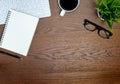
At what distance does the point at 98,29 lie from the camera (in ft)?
2.98

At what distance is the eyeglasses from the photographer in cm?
90

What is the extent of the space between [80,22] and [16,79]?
1.01 feet

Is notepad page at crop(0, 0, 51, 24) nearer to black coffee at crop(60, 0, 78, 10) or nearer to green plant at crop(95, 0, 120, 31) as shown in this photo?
black coffee at crop(60, 0, 78, 10)

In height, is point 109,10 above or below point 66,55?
above

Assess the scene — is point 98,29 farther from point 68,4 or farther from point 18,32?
point 18,32

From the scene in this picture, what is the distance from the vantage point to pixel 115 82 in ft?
3.12

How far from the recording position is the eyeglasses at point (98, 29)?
905mm

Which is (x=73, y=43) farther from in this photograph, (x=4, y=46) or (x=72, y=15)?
(x=4, y=46)

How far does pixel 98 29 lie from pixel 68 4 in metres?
0.14

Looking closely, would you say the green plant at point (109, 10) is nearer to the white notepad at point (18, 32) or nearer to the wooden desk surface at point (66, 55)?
the wooden desk surface at point (66, 55)

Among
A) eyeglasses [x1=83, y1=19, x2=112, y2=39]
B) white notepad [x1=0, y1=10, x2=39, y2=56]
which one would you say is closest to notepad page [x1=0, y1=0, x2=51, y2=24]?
white notepad [x1=0, y1=10, x2=39, y2=56]

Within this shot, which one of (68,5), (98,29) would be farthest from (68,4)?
(98,29)

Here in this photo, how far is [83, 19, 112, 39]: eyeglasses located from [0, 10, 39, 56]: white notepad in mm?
177

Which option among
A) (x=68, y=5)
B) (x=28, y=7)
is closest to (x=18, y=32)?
(x=28, y=7)
